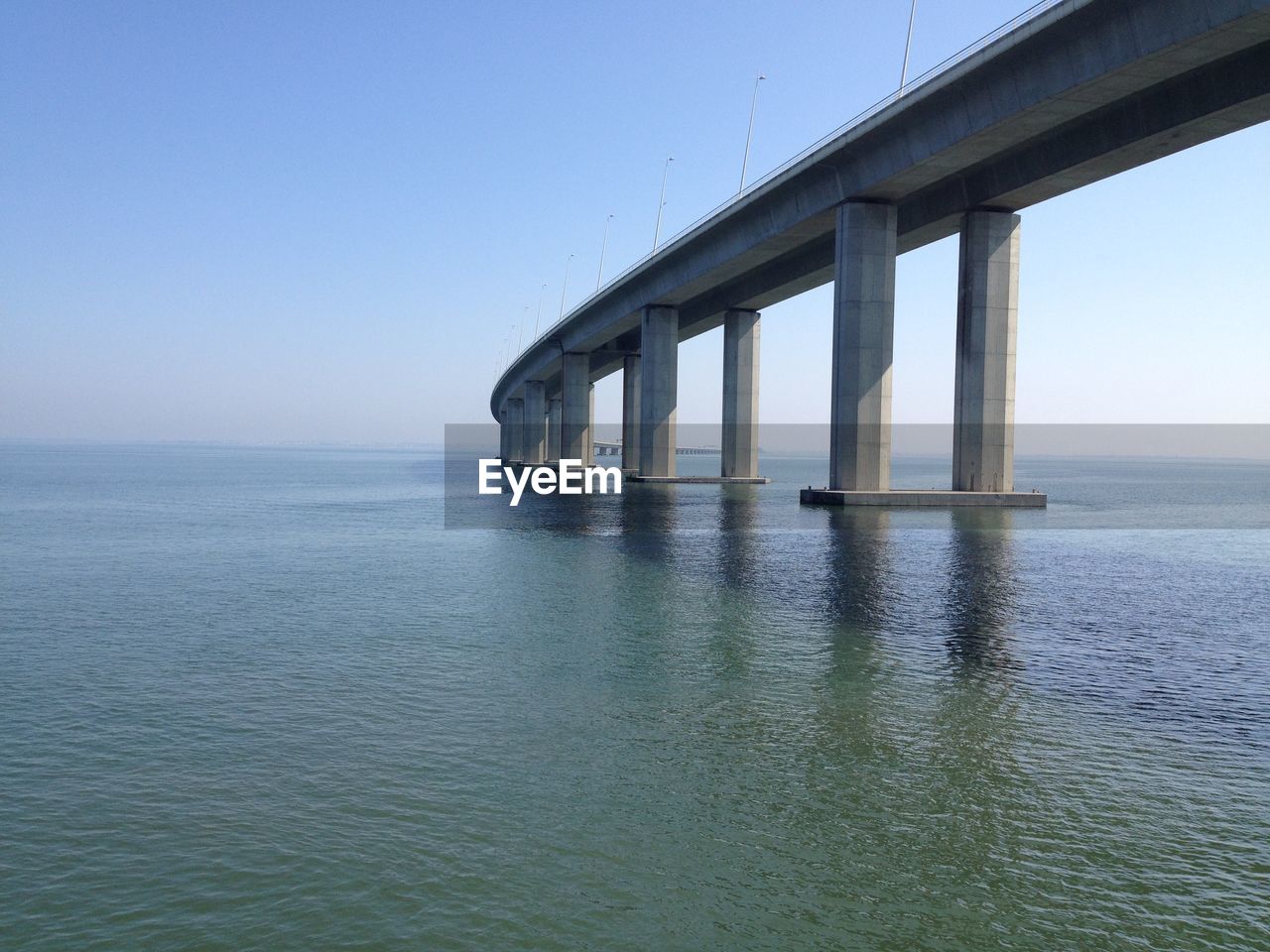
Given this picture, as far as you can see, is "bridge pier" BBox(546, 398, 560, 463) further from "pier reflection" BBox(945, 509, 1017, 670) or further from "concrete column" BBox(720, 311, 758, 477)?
"pier reflection" BBox(945, 509, 1017, 670)

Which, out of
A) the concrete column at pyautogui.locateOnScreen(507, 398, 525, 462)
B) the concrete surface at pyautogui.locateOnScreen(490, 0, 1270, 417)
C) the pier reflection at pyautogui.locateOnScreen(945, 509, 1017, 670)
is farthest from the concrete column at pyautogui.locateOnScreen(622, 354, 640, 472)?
the pier reflection at pyautogui.locateOnScreen(945, 509, 1017, 670)

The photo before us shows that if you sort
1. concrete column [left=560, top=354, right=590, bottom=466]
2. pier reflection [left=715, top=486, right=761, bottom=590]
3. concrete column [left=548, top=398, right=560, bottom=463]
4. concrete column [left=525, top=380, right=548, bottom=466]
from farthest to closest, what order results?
concrete column [left=548, top=398, right=560, bottom=463]
concrete column [left=525, top=380, right=548, bottom=466]
concrete column [left=560, top=354, right=590, bottom=466]
pier reflection [left=715, top=486, right=761, bottom=590]

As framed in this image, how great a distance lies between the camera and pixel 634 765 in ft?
32.9

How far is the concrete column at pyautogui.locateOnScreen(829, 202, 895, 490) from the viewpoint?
153 feet

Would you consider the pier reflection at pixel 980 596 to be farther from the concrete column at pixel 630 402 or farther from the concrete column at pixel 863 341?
the concrete column at pixel 630 402

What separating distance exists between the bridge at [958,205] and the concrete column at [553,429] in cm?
8140

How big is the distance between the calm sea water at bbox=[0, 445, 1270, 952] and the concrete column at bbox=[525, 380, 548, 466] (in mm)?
118403

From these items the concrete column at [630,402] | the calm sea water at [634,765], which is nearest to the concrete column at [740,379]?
the concrete column at [630,402]

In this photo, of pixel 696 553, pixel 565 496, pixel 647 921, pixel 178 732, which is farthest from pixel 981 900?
pixel 565 496

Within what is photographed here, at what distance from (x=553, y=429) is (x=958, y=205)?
4858 inches

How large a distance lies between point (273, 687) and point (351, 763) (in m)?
3.61

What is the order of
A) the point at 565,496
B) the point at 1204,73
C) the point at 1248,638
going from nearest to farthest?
1. the point at 1248,638
2. the point at 1204,73
3. the point at 565,496

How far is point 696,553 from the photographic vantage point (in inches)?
1145

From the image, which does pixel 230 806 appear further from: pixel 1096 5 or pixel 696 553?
pixel 1096 5
